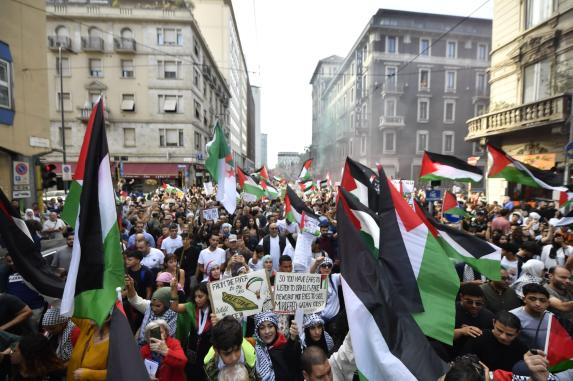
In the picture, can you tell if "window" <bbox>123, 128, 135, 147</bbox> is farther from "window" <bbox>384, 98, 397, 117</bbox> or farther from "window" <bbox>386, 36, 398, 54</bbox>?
"window" <bbox>386, 36, 398, 54</bbox>

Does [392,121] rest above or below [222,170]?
above

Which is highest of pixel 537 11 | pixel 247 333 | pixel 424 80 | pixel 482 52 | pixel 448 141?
pixel 482 52

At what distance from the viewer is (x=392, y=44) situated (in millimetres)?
40344

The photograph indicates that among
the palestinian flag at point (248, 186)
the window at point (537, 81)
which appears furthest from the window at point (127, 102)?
the window at point (537, 81)

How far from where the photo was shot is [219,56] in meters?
54.5

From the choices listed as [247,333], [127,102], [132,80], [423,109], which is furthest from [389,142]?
[247,333]

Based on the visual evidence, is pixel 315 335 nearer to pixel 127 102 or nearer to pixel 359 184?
pixel 359 184

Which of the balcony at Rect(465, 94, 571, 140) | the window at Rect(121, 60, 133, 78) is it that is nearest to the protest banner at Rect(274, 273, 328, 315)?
the balcony at Rect(465, 94, 571, 140)

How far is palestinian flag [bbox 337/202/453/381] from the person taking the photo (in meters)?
2.23

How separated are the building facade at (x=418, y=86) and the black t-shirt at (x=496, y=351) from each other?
39.1m

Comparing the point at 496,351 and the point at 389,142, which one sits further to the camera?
the point at 389,142

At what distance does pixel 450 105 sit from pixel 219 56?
35415mm

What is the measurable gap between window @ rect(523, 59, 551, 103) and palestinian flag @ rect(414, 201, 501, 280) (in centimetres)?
1437

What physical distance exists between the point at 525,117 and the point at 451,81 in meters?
29.9
